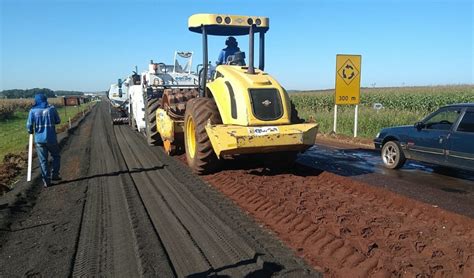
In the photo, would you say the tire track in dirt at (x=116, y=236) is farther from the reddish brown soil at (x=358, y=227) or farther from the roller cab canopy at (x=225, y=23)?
the roller cab canopy at (x=225, y=23)

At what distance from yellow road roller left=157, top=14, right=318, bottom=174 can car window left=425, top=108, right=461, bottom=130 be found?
104 inches

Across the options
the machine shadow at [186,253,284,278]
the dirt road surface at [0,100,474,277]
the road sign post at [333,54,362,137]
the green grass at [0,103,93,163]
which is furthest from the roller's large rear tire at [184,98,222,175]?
the green grass at [0,103,93,163]

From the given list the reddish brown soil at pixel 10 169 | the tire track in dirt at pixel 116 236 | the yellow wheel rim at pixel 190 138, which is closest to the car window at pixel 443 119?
the yellow wheel rim at pixel 190 138

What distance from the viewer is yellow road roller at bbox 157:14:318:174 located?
7250mm

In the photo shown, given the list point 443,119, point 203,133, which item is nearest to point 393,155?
point 443,119

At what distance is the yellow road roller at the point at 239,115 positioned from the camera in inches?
285

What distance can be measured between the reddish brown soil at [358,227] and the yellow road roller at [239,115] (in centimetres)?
77

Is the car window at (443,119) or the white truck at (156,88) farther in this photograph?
the white truck at (156,88)

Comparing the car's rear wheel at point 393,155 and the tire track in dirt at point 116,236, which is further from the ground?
the car's rear wheel at point 393,155

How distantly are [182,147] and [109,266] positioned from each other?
285 inches

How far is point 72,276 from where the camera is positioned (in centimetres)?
410

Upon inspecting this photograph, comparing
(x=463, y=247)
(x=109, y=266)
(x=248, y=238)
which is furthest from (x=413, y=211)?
(x=109, y=266)

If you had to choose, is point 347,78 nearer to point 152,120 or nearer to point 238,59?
point 238,59

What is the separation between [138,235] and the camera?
5.13m
